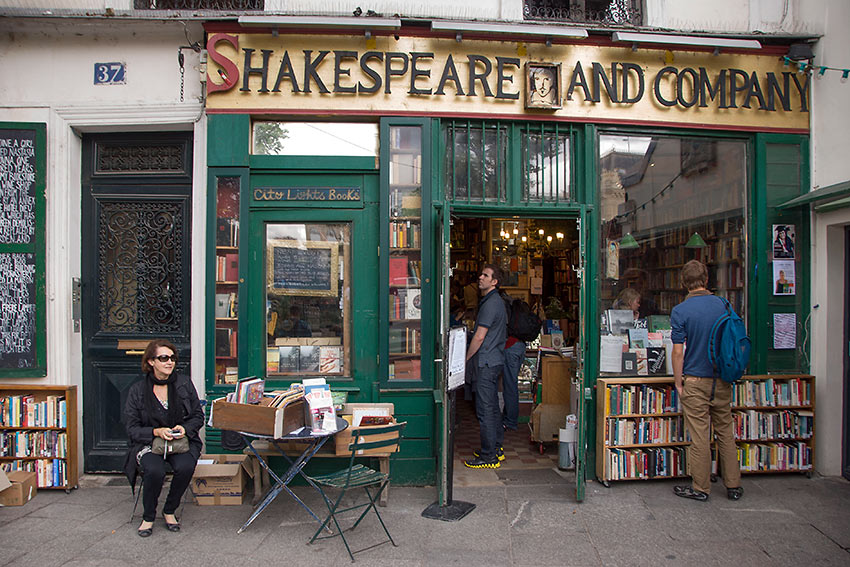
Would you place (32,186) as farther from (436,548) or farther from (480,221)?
(480,221)

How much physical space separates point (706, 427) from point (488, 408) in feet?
6.47

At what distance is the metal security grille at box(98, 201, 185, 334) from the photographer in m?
5.77

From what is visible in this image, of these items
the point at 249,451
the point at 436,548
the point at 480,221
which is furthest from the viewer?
the point at 480,221

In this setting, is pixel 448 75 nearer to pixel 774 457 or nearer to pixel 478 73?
pixel 478 73

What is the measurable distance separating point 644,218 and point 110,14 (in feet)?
18.1

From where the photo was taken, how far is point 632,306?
5.77m

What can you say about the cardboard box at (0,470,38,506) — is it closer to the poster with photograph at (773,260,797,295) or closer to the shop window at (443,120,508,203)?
the shop window at (443,120,508,203)

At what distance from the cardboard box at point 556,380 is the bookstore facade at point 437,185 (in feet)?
2.07

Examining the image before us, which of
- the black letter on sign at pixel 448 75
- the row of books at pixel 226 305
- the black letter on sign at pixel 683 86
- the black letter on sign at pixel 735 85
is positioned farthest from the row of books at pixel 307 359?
the black letter on sign at pixel 735 85

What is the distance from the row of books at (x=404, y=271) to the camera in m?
5.50

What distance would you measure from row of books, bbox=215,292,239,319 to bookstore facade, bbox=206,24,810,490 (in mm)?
13

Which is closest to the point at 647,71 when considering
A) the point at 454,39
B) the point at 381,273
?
the point at 454,39

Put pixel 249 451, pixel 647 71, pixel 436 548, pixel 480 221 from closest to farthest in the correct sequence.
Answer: pixel 436 548, pixel 249 451, pixel 647 71, pixel 480 221

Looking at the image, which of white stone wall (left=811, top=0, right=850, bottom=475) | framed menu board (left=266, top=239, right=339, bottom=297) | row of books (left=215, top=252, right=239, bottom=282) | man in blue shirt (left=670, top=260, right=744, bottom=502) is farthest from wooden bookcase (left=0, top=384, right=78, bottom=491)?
white stone wall (left=811, top=0, right=850, bottom=475)
